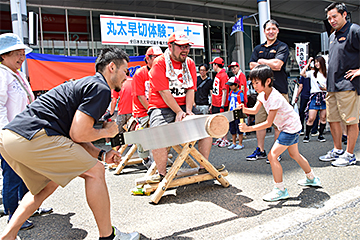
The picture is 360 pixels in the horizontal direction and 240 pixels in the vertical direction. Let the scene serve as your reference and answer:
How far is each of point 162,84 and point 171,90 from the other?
178mm

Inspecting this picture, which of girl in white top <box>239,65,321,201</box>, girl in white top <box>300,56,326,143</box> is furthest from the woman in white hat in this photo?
girl in white top <box>300,56,326,143</box>

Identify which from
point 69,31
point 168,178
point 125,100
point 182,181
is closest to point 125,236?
point 168,178

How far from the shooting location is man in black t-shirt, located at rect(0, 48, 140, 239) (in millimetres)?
2016

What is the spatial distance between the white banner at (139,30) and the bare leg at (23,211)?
7.21 meters

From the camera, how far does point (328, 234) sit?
221 centimetres

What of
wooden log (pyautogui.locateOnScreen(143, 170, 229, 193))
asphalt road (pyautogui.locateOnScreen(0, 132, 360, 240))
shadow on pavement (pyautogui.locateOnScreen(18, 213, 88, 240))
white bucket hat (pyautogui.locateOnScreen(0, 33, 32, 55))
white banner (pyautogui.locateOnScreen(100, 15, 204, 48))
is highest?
white banner (pyautogui.locateOnScreen(100, 15, 204, 48))

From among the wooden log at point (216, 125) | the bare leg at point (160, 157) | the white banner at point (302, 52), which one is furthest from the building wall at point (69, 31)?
the wooden log at point (216, 125)

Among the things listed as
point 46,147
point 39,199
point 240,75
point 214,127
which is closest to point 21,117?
point 46,147

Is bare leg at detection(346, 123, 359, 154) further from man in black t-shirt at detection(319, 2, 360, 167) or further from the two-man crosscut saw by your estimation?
the two-man crosscut saw

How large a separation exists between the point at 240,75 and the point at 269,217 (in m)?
4.37

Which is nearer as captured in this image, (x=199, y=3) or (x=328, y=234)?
(x=328, y=234)

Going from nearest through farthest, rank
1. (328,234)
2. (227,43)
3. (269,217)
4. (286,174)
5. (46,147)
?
(46,147), (328,234), (269,217), (286,174), (227,43)

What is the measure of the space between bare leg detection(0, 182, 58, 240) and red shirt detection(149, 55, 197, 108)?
1666 mm

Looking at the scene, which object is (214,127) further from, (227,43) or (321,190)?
(227,43)
